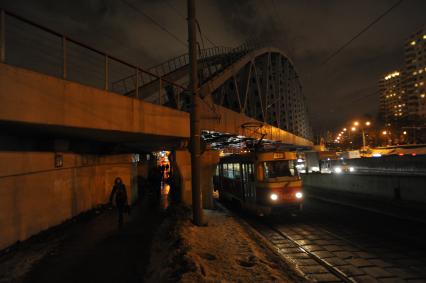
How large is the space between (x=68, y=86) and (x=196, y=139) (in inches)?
172

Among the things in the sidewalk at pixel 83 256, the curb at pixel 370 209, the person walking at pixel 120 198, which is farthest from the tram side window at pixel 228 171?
the person walking at pixel 120 198

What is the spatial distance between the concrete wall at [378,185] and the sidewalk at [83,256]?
12169 millimetres

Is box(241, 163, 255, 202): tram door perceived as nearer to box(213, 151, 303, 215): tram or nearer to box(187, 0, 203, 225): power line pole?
box(213, 151, 303, 215): tram

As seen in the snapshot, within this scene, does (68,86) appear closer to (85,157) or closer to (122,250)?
(122,250)

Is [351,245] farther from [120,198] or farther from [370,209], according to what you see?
[120,198]

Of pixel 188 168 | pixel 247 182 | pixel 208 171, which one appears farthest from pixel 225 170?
pixel 247 182

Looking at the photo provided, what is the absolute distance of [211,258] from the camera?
6.93m

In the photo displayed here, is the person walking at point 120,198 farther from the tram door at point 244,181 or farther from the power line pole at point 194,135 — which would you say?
the tram door at point 244,181

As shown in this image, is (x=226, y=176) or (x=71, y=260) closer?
(x=71, y=260)

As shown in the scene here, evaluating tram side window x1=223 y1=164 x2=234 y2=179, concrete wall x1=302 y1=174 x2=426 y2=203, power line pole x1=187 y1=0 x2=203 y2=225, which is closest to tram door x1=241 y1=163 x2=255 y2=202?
tram side window x1=223 y1=164 x2=234 y2=179

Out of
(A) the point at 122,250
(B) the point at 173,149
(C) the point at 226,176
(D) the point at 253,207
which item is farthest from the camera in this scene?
(C) the point at 226,176

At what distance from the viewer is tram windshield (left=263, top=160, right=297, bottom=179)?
12039 millimetres

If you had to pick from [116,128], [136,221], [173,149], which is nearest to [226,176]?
[173,149]

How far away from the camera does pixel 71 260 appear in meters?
6.83
